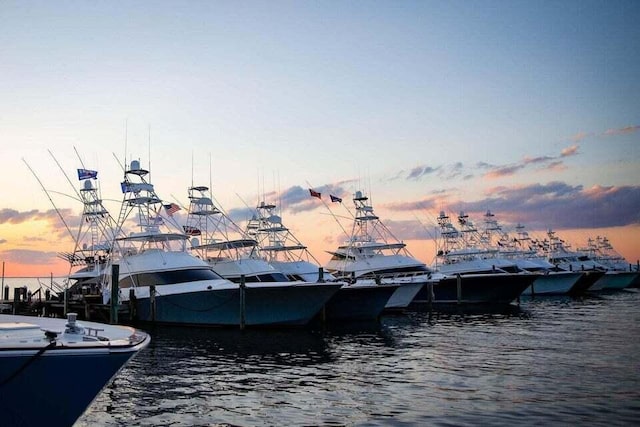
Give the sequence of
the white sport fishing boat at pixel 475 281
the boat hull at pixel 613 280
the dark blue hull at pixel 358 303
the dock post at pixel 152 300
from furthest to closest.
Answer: the boat hull at pixel 613 280, the white sport fishing boat at pixel 475 281, the dark blue hull at pixel 358 303, the dock post at pixel 152 300

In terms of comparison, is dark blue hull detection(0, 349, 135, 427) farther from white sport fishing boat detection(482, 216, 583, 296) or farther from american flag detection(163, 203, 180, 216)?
white sport fishing boat detection(482, 216, 583, 296)

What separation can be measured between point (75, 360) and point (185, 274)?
23.0 meters

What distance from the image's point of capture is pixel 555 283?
6600 cm

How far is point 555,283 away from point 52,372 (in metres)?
64.6

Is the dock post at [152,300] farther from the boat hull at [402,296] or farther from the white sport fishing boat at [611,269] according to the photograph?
the white sport fishing boat at [611,269]

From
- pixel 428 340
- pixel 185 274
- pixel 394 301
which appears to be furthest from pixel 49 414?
pixel 394 301

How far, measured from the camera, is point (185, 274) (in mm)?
32125

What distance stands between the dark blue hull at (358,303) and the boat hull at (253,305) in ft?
Result: 15.1

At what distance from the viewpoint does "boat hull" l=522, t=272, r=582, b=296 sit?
Answer: 214ft

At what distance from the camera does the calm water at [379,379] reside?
13273 millimetres

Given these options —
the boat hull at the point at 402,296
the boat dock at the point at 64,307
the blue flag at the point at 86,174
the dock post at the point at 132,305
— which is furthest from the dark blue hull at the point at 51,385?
the boat hull at the point at 402,296

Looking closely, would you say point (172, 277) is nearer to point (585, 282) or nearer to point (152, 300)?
point (152, 300)

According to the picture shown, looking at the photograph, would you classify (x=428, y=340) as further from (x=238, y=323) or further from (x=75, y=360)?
(x=75, y=360)

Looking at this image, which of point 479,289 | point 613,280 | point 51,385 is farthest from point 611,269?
point 51,385
